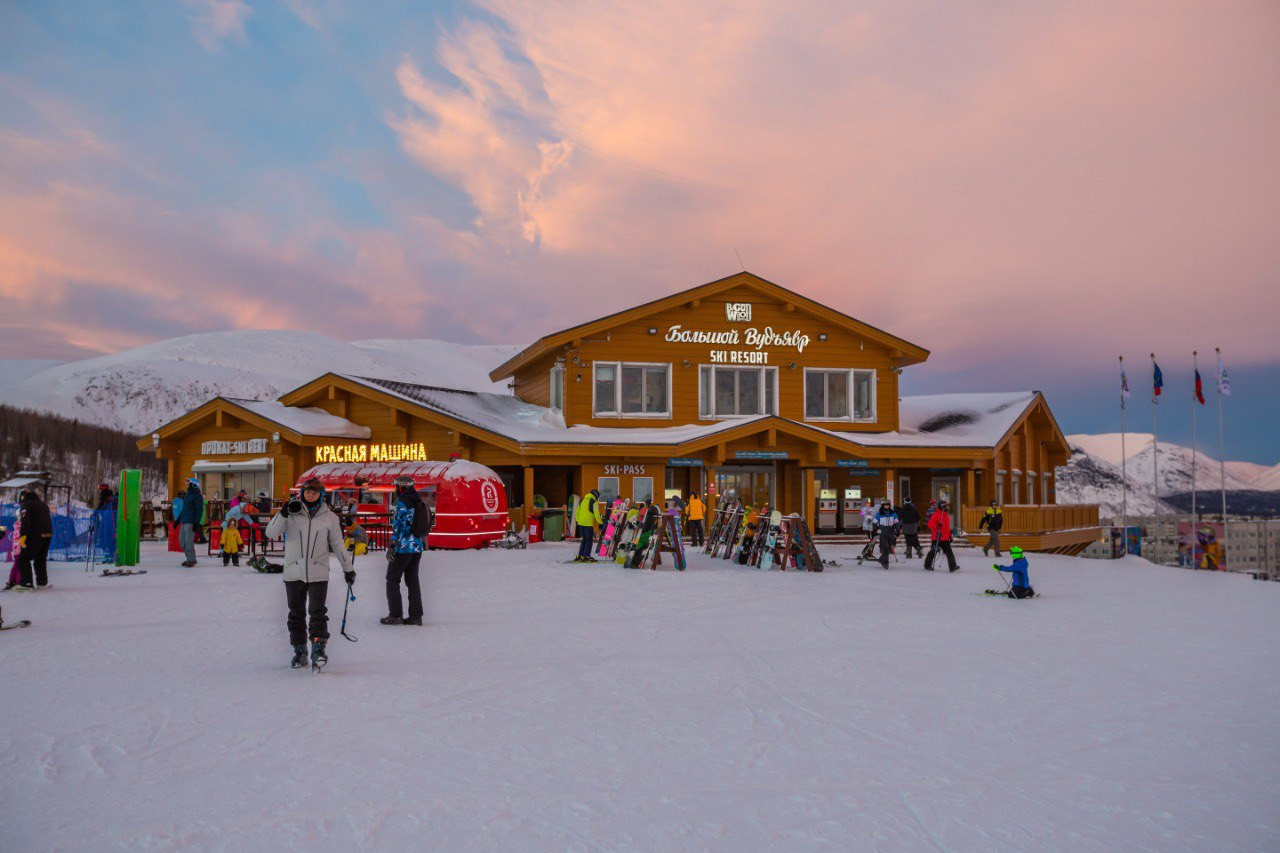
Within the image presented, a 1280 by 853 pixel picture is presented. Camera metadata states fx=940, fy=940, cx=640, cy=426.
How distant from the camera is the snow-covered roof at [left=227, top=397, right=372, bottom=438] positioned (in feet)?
95.0

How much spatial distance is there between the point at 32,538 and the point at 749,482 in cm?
2134

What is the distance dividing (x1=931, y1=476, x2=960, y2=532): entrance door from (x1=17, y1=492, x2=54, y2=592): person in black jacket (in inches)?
1090

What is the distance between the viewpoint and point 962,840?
4484mm

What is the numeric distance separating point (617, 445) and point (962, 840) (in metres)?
23.0

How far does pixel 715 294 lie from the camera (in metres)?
31.3

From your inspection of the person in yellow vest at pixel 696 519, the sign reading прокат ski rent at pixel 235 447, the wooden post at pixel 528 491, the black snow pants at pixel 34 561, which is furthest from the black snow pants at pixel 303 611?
the sign reading прокат ski rent at pixel 235 447

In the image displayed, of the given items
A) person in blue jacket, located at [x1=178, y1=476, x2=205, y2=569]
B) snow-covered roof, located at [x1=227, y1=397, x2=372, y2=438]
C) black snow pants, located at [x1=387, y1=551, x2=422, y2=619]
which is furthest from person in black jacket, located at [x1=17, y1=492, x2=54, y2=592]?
snow-covered roof, located at [x1=227, y1=397, x2=372, y2=438]

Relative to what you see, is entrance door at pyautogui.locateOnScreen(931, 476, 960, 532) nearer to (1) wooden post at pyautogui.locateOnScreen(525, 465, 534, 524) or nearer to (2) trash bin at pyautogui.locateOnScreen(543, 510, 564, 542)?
(2) trash bin at pyautogui.locateOnScreen(543, 510, 564, 542)

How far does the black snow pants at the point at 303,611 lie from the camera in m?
8.38

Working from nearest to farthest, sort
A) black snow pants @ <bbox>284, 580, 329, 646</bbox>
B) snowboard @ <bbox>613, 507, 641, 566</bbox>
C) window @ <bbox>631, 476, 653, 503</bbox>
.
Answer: black snow pants @ <bbox>284, 580, 329, 646</bbox> → snowboard @ <bbox>613, 507, 641, 566</bbox> → window @ <bbox>631, 476, 653, 503</bbox>

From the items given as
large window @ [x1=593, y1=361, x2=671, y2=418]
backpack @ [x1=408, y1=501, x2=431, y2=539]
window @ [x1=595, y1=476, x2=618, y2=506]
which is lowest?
backpack @ [x1=408, y1=501, x2=431, y2=539]

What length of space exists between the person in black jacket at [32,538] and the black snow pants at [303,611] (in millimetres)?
8304

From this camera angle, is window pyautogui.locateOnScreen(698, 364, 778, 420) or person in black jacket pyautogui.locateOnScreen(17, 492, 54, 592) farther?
window pyautogui.locateOnScreen(698, 364, 778, 420)

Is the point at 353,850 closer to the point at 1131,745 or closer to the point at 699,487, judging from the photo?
the point at 1131,745
